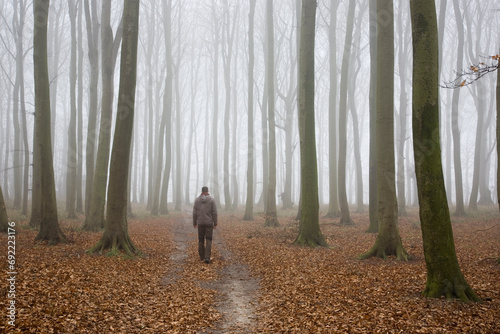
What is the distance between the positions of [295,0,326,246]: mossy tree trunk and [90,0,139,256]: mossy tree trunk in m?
5.37

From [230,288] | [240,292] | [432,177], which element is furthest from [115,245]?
[432,177]

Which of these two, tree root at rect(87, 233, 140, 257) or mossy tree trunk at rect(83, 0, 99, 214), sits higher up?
mossy tree trunk at rect(83, 0, 99, 214)

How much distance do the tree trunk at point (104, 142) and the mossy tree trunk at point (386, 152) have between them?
9.53 meters

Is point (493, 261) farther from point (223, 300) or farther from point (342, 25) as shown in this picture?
point (342, 25)

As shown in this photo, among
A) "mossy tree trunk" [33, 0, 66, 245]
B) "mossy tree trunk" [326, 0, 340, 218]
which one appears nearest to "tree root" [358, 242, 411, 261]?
"mossy tree trunk" [33, 0, 66, 245]

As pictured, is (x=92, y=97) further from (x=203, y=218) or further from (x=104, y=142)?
(x=203, y=218)

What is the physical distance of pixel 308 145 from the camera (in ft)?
38.4

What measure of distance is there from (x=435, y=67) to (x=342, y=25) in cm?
2766

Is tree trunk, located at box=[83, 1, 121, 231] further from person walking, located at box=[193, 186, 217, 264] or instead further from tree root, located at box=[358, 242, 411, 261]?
tree root, located at box=[358, 242, 411, 261]

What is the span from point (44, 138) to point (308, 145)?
811 centimetres

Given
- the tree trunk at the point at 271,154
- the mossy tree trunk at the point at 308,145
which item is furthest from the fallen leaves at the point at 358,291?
the tree trunk at the point at 271,154

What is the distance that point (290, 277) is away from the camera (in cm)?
770

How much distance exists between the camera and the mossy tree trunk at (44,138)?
10.2 meters

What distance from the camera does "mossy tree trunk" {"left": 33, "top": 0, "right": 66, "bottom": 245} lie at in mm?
10164
